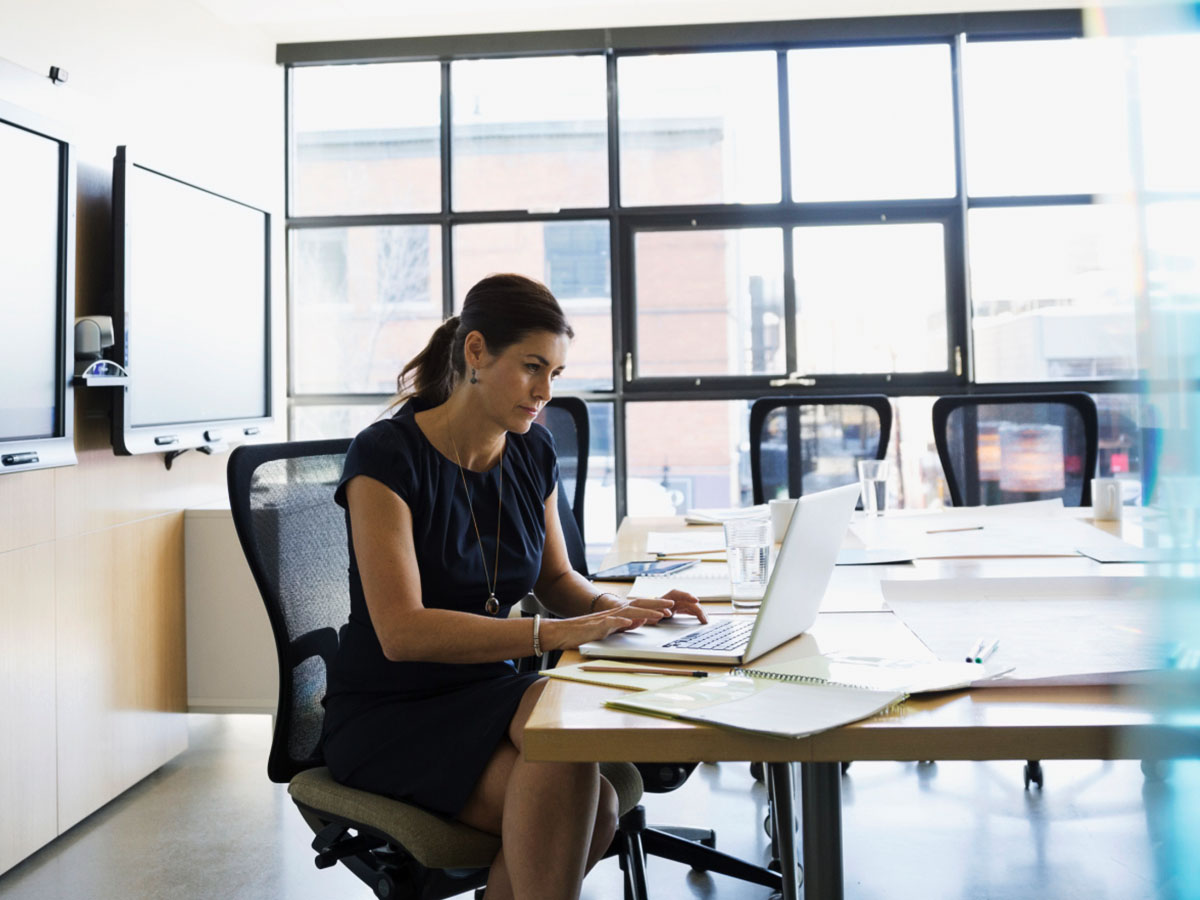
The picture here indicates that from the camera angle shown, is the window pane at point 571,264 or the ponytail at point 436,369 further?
the window pane at point 571,264

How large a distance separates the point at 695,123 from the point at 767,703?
12.8ft

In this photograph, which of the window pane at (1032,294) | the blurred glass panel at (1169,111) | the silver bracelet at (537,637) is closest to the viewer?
the blurred glass panel at (1169,111)

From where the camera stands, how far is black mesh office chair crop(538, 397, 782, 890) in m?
1.88

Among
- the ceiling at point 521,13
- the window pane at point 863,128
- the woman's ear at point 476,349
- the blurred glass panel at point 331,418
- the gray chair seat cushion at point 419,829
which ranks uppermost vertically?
the ceiling at point 521,13

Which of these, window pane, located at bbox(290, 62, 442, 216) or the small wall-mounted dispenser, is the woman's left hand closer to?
the small wall-mounted dispenser

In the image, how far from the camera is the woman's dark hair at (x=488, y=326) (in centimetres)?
172

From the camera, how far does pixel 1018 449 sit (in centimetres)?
313

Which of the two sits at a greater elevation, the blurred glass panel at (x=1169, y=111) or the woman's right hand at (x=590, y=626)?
the blurred glass panel at (x=1169, y=111)

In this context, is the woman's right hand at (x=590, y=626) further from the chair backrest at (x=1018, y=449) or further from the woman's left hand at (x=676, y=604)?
the chair backrest at (x=1018, y=449)

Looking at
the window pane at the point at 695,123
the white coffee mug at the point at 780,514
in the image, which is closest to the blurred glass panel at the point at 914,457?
the window pane at the point at 695,123

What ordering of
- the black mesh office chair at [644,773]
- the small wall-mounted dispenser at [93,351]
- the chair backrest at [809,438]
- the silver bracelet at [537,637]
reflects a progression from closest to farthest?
the silver bracelet at [537,637] < the black mesh office chair at [644,773] < the small wall-mounted dispenser at [93,351] < the chair backrest at [809,438]

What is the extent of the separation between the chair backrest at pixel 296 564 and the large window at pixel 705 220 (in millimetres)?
2731

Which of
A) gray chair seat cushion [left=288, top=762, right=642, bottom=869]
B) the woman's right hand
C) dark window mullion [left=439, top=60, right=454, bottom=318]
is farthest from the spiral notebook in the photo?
dark window mullion [left=439, top=60, right=454, bottom=318]

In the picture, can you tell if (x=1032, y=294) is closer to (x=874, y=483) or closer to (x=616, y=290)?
(x=616, y=290)
